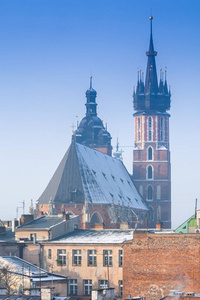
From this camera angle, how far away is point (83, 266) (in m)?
59.8

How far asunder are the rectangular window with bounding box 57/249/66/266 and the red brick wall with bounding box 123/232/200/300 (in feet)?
27.5

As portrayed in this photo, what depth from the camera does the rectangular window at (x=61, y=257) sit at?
60.9 meters

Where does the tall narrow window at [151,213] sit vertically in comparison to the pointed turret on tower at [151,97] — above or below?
below

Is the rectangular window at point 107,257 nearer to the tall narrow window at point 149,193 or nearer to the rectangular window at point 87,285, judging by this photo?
the rectangular window at point 87,285

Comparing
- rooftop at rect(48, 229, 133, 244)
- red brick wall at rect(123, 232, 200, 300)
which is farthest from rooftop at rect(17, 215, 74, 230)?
red brick wall at rect(123, 232, 200, 300)

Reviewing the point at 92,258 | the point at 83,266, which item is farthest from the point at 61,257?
the point at 92,258

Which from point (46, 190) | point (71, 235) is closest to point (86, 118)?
point (46, 190)

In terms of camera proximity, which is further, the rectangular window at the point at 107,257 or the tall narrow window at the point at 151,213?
the tall narrow window at the point at 151,213

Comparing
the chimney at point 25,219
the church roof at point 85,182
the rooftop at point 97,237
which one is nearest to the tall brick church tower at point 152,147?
the church roof at point 85,182

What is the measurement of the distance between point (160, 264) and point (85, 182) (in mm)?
54323

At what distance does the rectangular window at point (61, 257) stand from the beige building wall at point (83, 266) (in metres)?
0.15

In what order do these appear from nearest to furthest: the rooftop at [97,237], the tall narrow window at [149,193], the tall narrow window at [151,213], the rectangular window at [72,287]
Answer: the rectangular window at [72,287] → the rooftop at [97,237] → the tall narrow window at [151,213] → the tall narrow window at [149,193]

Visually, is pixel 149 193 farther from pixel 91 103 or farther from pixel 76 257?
pixel 76 257

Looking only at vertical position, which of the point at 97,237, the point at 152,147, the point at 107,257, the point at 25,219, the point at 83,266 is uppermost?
the point at 152,147
